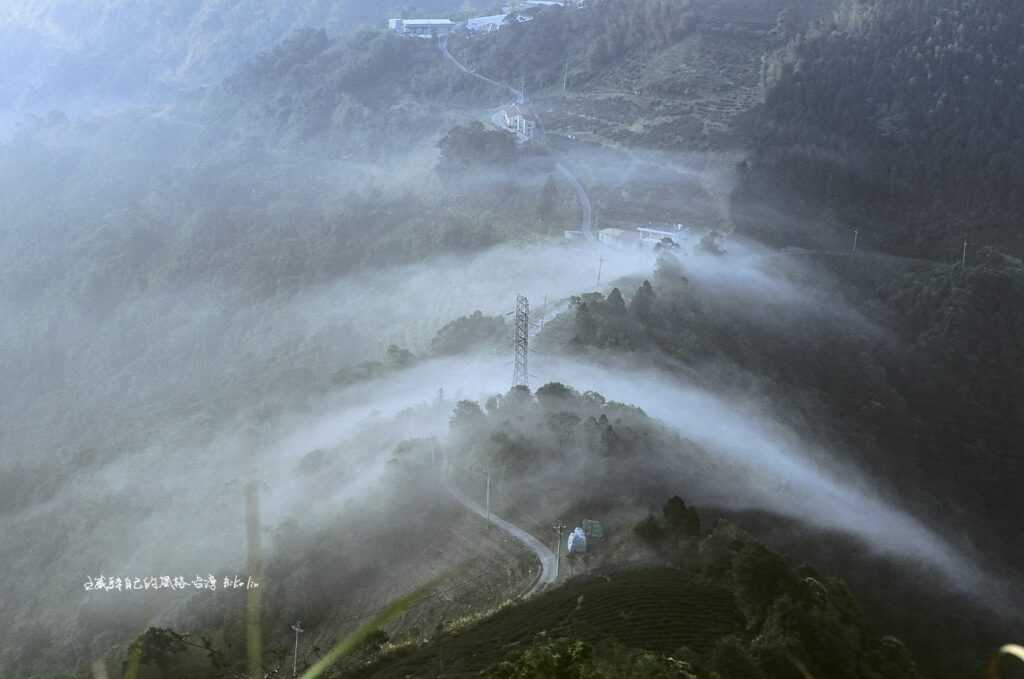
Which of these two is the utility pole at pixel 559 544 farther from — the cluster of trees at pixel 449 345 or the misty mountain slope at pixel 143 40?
the misty mountain slope at pixel 143 40

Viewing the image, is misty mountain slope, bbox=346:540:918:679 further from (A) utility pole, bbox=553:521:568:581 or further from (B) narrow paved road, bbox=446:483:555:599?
(A) utility pole, bbox=553:521:568:581

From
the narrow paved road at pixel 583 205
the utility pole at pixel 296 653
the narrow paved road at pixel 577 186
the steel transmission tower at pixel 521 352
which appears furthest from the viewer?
the narrow paved road at pixel 577 186

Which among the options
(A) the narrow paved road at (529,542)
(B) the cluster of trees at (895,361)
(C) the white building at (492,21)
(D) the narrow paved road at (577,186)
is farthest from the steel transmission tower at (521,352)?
(C) the white building at (492,21)

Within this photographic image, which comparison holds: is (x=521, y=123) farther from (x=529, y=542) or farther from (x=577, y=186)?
(x=529, y=542)

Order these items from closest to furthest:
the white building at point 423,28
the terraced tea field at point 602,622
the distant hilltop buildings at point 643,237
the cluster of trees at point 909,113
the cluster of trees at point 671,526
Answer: the terraced tea field at point 602,622 → the cluster of trees at point 671,526 → the distant hilltop buildings at point 643,237 → the cluster of trees at point 909,113 → the white building at point 423,28

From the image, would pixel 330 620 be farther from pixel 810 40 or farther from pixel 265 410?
pixel 810 40

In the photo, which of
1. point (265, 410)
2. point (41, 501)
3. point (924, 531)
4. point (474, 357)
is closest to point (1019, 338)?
point (924, 531)

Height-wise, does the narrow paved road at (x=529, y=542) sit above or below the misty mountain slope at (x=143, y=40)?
below
